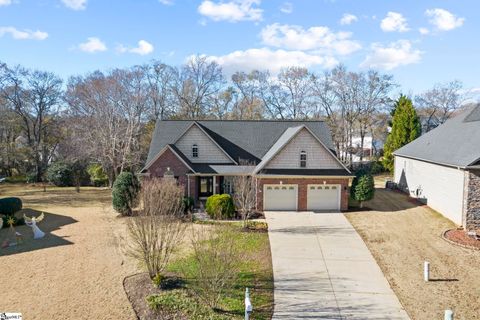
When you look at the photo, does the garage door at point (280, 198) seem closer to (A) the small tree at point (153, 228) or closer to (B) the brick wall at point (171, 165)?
(B) the brick wall at point (171, 165)

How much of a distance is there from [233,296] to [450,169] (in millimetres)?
16779

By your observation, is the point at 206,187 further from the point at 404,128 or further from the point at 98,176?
the point at 404,128

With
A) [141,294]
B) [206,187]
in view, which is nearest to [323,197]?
[206,187]

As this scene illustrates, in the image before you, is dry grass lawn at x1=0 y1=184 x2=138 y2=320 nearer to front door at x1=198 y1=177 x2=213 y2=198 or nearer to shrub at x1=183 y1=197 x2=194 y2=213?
shrub at x1=183 y1=197 x2=194 y2=213

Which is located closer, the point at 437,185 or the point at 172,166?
the point at 437,185

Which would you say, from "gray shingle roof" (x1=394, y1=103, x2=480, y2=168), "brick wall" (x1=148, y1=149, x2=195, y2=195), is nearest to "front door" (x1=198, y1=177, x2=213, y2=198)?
"brick wall" (x1=148, y1=149, x2=195, y2=195)

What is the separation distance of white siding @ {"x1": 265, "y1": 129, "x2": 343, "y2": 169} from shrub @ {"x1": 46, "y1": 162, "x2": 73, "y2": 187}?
23962mm

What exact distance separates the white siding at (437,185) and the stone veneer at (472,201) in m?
0.63

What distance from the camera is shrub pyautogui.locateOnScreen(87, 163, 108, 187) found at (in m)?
37.0

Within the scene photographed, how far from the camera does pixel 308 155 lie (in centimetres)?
2364

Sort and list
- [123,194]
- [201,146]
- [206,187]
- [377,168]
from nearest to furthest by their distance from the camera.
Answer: [123,194] < [206,187] < [201,146] < [377,168]

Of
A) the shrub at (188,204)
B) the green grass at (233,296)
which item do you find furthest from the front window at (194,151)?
the green grass at (233,296)

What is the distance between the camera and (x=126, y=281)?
11.7m

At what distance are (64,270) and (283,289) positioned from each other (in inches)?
A: 315
